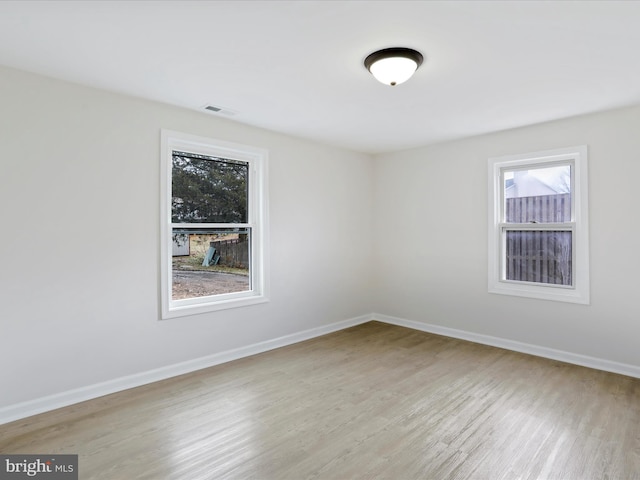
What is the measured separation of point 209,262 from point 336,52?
2377mm

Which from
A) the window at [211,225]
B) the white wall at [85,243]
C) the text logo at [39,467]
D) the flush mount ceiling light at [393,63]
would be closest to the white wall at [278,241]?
the white wall at [85,243]

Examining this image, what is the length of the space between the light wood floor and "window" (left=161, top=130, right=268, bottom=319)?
79cm

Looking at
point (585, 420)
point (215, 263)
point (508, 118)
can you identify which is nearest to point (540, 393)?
point (585, 420)

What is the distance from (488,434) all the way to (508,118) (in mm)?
2932

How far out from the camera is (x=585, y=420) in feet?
8.48

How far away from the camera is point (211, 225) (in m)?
3.77

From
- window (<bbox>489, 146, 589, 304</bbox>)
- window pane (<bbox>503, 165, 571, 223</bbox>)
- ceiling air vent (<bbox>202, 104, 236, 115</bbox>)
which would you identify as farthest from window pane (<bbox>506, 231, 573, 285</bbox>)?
ceiling air vent (<bbox>202, 104, 236, 115</bbox>)

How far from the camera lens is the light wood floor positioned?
6.86ft

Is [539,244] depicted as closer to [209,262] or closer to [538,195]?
[538,195]

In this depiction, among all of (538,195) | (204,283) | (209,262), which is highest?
(538,195)

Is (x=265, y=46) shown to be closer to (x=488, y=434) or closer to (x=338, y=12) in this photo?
(x=338, y=12)

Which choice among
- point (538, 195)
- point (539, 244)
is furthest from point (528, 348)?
point (538, 195)

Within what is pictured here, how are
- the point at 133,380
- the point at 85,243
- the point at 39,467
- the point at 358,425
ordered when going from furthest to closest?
the point at 133,380, the point at 85,243, the point at 358,425, the point at 39,467

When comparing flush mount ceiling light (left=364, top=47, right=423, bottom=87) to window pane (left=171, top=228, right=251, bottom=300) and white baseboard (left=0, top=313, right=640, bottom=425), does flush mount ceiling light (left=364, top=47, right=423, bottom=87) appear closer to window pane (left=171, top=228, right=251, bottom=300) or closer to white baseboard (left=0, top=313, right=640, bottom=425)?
window pane (left=171, top=228, right=251, bottom=300)
